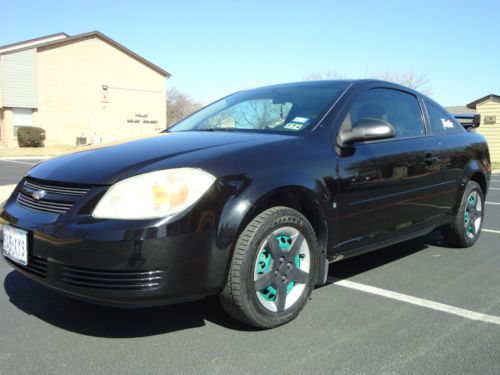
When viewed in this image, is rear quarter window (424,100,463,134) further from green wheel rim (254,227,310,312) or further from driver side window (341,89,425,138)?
green wheel rim (254,227,310,312)

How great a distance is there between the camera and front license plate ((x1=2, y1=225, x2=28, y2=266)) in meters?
2.77

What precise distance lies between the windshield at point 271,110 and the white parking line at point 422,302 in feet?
4.59

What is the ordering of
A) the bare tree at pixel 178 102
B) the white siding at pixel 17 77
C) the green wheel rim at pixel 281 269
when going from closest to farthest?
the green wheel rim at pixel 281 269
the white siding at pixel 17 77
the bare tree at pixel 178 102

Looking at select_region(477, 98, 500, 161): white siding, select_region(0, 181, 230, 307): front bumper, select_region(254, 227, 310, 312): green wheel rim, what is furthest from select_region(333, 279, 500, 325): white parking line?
select_region(477, 98, 500, 161): white siding

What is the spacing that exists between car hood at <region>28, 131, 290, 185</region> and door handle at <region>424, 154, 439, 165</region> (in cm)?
161

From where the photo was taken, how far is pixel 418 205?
417 centimetres

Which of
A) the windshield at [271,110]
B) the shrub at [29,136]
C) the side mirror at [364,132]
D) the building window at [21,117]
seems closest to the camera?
the side mirror at [364,132]

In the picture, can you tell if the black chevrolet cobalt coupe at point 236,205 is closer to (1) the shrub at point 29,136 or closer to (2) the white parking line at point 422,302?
(2) the white parking line at point 422,302

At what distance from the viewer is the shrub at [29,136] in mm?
30375

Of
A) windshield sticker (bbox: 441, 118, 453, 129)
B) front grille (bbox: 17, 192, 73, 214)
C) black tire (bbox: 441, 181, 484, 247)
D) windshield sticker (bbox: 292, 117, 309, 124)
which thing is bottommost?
black tire (bbox: 441, 181, 484, 247)

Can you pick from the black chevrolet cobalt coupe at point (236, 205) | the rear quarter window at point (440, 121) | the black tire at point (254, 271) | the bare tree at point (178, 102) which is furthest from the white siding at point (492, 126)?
the bare tree at point (178, 102)

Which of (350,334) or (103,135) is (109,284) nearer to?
(350,334)

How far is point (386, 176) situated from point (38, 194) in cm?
250

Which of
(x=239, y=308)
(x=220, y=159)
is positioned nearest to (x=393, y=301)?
(x=239, y=308)
